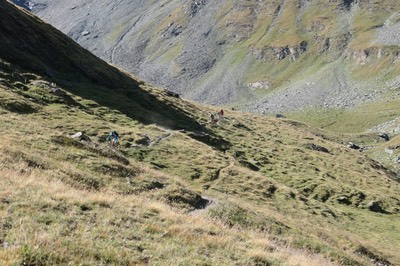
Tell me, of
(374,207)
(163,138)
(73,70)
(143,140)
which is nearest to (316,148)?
(374,207)

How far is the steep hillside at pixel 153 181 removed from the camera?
13.3 m

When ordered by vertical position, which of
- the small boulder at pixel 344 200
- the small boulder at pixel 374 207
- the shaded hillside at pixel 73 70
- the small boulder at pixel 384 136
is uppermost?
the small boulder at pixel 384 136

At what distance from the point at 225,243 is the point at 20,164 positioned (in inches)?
432

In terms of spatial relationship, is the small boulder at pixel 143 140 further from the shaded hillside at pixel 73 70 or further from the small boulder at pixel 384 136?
the small boulder at pixel 384 136

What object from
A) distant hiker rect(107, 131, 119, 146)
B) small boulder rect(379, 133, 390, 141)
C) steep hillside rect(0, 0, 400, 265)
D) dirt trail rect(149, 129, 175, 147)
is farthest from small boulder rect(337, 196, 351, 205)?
small boulder rect(379, 133, 390, 141)

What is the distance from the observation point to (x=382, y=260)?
2958cm

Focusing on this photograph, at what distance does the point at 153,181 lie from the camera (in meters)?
27.4

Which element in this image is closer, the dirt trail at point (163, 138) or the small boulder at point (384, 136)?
the dirt trail at point (163, 138)

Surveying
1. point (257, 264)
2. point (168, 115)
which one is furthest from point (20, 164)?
point (168, 115)

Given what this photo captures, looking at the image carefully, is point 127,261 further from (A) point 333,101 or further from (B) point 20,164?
(A) point 333,101

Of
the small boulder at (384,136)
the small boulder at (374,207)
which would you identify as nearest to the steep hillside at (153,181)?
the small boulder at (374,207)

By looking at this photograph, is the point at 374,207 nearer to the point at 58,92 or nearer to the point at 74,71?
the point at 58,92

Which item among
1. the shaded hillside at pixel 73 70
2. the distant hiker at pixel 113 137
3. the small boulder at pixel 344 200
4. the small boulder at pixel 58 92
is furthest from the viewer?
the shaded hillside at pixel 73 70

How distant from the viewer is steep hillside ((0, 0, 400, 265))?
1327 cm
